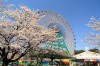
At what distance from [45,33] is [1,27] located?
4305mm

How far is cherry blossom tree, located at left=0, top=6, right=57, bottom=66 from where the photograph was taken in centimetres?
1709

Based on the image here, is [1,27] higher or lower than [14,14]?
lower

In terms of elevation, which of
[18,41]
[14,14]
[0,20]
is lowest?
[18,41]

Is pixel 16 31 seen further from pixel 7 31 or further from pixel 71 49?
pixel 71 49

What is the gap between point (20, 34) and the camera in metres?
17.2

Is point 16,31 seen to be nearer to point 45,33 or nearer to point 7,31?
point 7,31

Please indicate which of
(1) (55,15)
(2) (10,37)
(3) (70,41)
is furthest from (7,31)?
(3) (70,41)

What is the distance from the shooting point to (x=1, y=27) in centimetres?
1686

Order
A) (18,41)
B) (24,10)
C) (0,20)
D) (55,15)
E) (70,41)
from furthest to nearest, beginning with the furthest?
(70,41), (55,15), (24,10), (18,41), (0,20)

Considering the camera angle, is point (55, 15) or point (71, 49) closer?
point (55, 15)

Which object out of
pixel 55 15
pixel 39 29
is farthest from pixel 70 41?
pixel 39 29

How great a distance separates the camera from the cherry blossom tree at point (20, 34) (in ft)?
56.1

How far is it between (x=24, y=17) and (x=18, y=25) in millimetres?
1072

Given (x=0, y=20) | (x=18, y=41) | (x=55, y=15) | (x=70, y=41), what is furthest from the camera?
(x=70, y=41)
